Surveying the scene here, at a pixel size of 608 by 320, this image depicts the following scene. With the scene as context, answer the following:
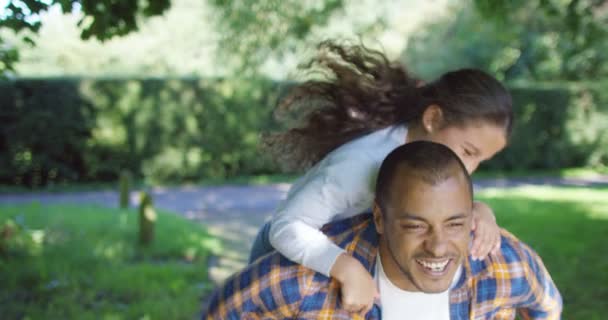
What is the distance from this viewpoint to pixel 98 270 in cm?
623

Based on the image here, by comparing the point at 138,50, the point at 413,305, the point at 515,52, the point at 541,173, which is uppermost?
the point at 138,50

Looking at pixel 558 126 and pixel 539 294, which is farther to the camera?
pixel 558 126

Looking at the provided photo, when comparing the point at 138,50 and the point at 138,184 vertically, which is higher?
the point at 138,50

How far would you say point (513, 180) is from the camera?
1673 centimetres

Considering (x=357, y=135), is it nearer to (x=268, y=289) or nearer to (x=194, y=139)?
(x=268, y=289)

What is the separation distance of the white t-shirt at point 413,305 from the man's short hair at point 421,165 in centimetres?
32

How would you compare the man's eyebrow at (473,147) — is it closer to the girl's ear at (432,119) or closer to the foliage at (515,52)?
the girl's ear at (432,119)

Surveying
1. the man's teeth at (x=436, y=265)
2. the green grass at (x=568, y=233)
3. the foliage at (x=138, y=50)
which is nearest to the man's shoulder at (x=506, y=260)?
the man's teeth at (x=436, y=265)

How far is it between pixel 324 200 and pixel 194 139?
12.9m

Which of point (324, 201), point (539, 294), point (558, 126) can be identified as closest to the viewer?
point (539, 294)

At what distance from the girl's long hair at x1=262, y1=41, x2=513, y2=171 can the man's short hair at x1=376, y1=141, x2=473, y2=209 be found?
0.63 metres

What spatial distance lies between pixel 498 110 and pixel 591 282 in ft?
15.0

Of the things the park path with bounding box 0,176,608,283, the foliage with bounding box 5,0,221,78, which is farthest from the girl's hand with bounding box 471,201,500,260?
the foliage with bounding box 5,0,221,78

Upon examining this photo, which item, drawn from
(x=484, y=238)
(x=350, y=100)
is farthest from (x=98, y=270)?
(x=484, y=238)
